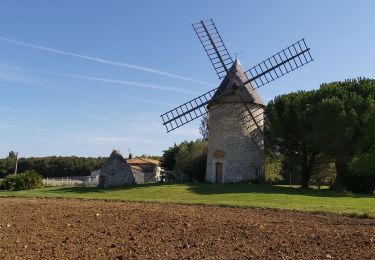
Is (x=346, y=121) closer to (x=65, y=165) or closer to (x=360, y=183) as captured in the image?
(x=360, y=183)

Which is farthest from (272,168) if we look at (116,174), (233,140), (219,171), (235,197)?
(235,197)

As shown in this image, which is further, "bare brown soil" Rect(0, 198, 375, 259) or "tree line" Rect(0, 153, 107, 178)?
"tree line" Rect(0, 153, 107, 178)

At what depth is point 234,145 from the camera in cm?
3900

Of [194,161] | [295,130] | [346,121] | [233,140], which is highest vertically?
[346,121]

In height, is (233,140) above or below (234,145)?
above

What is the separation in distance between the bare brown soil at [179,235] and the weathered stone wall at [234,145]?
2105 cm

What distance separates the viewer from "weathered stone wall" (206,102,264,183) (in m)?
38.8

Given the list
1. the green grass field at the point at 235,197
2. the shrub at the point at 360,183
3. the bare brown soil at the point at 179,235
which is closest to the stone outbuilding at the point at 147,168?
the green grass field at the point at 235,197

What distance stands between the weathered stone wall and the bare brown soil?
21.1 metres

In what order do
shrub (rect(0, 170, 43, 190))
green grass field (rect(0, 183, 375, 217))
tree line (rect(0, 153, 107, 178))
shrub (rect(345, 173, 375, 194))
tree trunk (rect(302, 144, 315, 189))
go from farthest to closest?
tree line (rect(0, 153, 107, 178)) < tree trunk (rect(302, 144, 315, 189)) < shrub (rect(0, 170, 43, 190)) < shrub (rect(345, 173, 375, 194)) < green grass field (rect(0, 183, 375, 217))

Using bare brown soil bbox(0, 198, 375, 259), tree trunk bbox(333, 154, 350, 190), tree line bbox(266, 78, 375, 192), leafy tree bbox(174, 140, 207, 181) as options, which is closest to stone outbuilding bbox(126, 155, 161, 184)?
leafy tree bbox(174, 140, 207, 181)

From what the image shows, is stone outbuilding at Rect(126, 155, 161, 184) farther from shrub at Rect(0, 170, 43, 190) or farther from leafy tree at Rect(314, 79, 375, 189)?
leafy tree at Rect(314, 79, 375, 189)

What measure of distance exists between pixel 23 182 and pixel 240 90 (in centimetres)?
1830

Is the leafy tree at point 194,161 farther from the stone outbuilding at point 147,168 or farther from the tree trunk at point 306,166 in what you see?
the tree trunk at point 306,166
